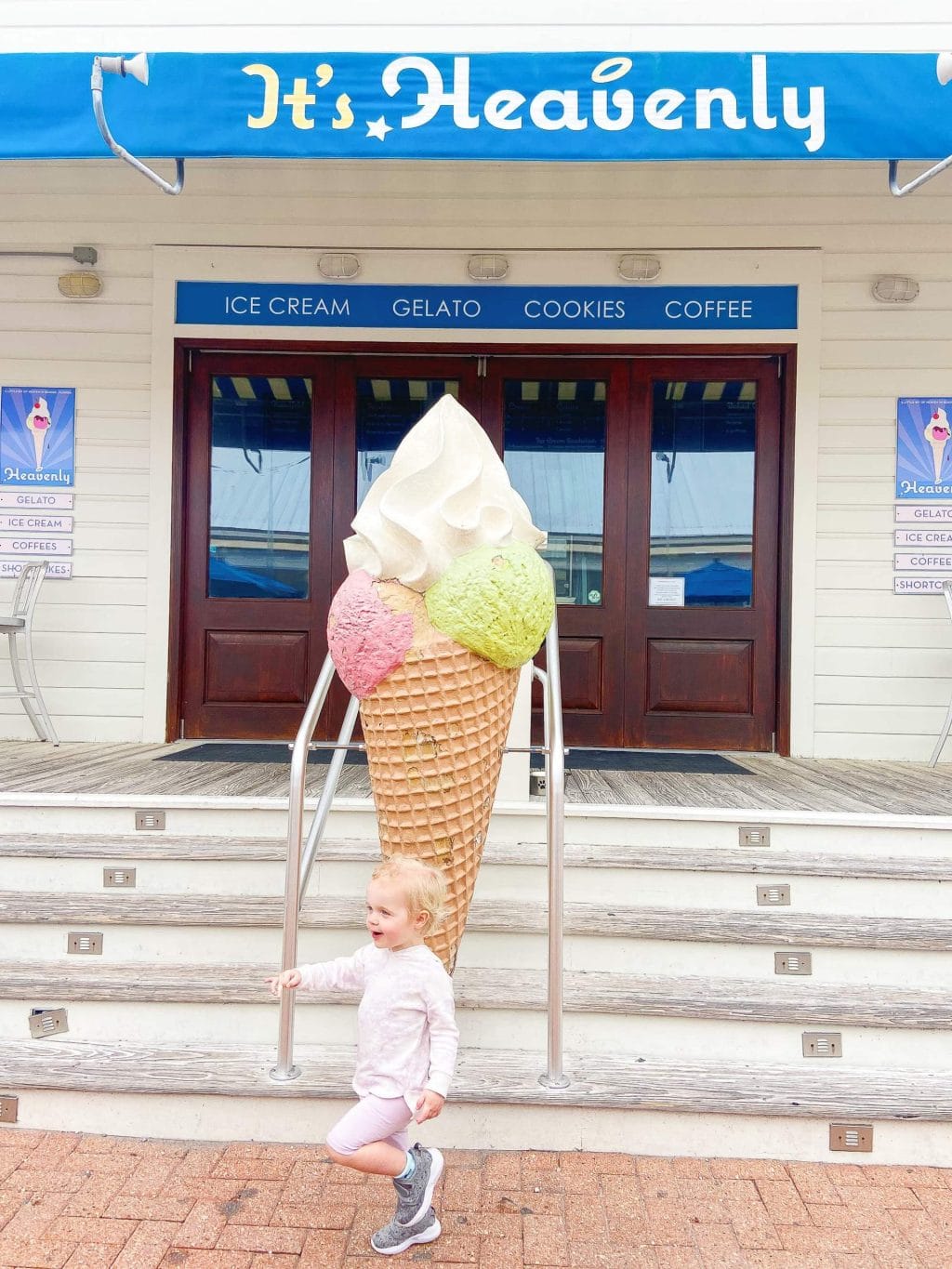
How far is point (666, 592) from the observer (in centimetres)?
544

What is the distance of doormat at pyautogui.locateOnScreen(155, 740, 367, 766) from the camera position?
4688 millimetres

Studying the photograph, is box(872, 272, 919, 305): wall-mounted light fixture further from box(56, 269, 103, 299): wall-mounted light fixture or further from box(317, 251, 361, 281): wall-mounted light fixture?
box(56, 269, 103, 299): wall-mounted light fixture

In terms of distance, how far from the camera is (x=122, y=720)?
541 cm

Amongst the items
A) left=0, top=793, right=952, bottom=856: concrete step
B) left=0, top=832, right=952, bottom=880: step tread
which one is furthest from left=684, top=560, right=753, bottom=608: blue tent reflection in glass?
left=0, top=832, right=952, bottom=880: step tread

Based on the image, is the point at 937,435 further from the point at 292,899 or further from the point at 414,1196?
the point at 414,1196

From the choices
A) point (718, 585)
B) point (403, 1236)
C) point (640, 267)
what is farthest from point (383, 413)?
point (403, 1236)

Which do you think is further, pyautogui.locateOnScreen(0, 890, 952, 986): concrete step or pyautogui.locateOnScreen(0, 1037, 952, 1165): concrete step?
pyautogui.locateOnScreen(0, 890, 952, 986): concrete step

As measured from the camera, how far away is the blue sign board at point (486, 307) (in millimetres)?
5305

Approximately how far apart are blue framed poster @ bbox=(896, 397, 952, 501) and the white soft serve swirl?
3691mm

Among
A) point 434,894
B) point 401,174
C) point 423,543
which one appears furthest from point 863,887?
point 401,174

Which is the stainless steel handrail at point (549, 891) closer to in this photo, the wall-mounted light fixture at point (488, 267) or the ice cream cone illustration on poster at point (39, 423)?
the wall-mounted light fixture at point (488, 267)

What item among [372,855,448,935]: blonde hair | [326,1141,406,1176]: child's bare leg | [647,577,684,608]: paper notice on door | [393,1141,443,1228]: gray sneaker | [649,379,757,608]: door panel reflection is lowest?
[393,1141,443,1228]: gray sneaker

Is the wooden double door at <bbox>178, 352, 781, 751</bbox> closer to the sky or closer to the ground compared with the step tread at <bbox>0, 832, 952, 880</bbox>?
closer to the sky

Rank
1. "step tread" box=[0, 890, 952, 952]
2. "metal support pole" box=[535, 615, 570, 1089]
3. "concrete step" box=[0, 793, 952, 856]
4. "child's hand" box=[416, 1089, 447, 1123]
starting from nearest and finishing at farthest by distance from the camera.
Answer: "child's hand" box=[416, 1089, 447, 1123]
"metal support pole" box=[535, 615, 570, 1089]
"step tread" box=[0, 890, 952, 952]
"concrete step" box=[0, 793, 952, 856]
